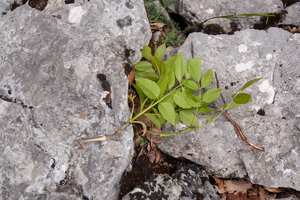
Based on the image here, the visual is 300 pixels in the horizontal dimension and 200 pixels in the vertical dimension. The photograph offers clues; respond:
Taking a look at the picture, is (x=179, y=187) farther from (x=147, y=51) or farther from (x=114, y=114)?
(x=147, y=51)

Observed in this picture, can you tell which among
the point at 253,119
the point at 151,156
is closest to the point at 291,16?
the point at 253,119

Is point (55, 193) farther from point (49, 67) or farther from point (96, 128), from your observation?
point (49, 67)

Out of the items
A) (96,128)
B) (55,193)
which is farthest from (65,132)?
(55,193)

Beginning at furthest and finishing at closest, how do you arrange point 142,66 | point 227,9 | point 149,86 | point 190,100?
point 227,9 → point 142,66 → point 190,100 → point 149,86

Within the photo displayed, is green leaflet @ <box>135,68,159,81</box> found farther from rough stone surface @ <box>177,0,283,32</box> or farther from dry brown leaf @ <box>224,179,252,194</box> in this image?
dry brown leaf @ <box>224,179,252,194</box>

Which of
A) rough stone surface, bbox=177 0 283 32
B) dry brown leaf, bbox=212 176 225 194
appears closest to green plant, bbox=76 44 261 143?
dry brown leaf, bbox=212 176 225 194
